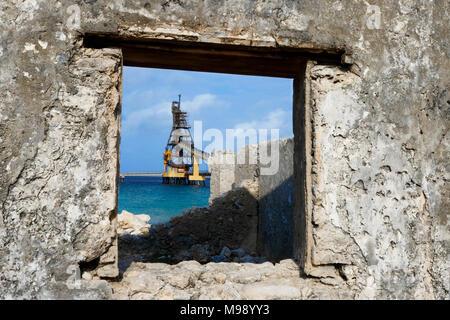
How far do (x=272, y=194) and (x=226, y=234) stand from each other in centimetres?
116

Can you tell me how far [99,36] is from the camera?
7.40ft

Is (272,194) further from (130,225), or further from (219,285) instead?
(130,225)

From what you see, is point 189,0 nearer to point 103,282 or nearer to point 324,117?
point 324,117

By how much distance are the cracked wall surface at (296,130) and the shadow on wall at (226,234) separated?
2.44m

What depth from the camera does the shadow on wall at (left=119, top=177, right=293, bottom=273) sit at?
5305 mm

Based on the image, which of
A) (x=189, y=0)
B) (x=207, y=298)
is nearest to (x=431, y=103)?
(x=189, y=0)

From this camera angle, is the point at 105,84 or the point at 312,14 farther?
the point at 312,14

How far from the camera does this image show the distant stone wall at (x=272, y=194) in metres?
5.05

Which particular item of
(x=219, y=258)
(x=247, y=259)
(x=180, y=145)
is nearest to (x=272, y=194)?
(x=247, y=259)

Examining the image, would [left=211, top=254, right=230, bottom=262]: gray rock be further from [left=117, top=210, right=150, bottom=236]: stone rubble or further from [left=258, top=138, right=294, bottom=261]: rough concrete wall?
[left=117, top=210, right=150, bottom=236]: stone rubble

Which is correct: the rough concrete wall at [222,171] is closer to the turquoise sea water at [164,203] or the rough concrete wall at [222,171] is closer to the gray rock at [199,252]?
→ the gray rock at [199,252]

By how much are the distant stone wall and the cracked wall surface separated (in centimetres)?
237
